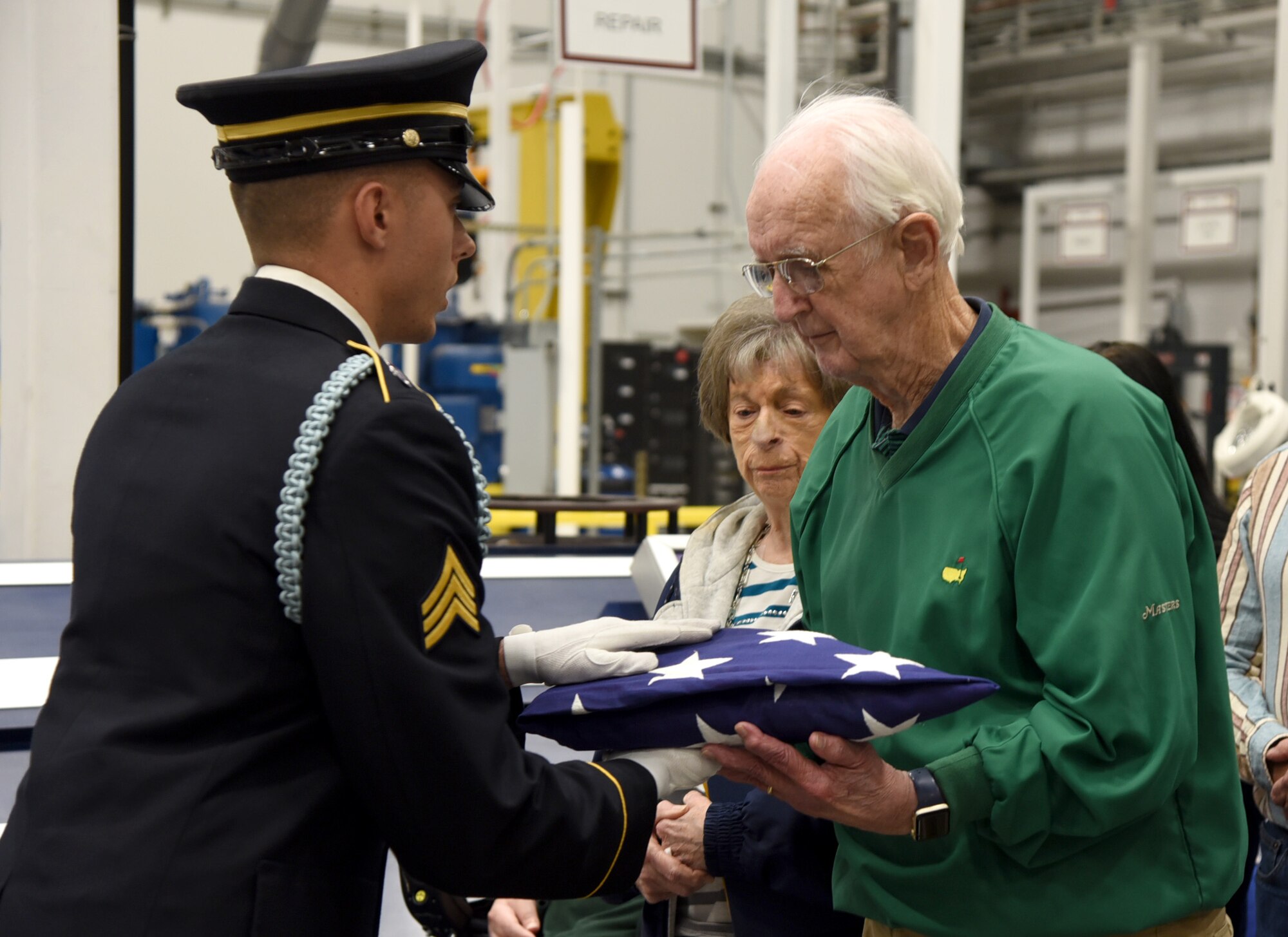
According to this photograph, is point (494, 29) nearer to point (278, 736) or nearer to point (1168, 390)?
point (1168, 390)

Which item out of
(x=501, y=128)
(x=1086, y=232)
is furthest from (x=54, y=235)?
(x=1086, y=232)

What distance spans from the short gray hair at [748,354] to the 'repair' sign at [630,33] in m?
2.68

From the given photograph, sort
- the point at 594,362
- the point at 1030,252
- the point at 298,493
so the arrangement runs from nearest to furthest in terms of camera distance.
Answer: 1. the point at 298,493
2. the point at 594,362
3. the point at 1030,252

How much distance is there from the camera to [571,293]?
6.07 meters

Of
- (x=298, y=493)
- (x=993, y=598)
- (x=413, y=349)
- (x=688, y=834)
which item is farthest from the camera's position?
(x=413, y=349)

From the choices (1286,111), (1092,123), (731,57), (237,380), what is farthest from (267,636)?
(1092,123)

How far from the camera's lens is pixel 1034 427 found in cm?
128

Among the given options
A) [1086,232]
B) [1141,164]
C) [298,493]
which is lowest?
[298,493]

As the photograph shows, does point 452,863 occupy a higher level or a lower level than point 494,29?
lower

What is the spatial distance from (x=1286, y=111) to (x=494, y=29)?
15.4 feet

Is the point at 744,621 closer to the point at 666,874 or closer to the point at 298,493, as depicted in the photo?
the point at 666,874

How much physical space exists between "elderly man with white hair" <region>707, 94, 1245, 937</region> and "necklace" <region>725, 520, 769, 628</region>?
1.41 ft

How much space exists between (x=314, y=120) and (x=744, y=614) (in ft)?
3.25

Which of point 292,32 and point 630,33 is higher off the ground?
point 292,32
